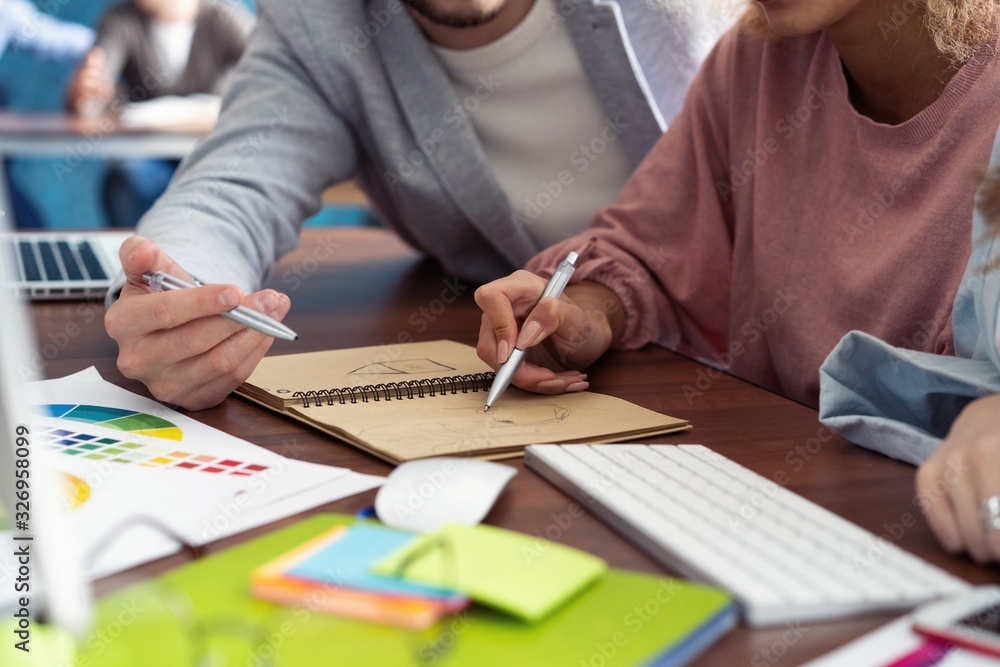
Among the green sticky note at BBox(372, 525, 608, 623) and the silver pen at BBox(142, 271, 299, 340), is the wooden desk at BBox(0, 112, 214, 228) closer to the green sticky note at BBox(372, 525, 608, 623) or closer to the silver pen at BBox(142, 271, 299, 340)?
the silver pen at BBox(142, 271, 299, 340)

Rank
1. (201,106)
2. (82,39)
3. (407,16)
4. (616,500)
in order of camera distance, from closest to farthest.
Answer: (616,500), (407,16), (201,106), (82,39)

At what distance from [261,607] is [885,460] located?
45 cm

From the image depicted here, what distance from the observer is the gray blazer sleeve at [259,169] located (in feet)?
3.42

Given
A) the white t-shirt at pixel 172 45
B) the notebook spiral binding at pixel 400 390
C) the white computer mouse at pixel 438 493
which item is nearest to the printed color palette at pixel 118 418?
the notebook spiral binding at pixel 400 390

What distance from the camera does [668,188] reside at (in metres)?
1.16

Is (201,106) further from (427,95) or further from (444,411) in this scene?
(444,411)

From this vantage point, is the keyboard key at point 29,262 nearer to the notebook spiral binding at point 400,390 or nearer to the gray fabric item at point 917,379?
the notebook spiral binding at point 400,390

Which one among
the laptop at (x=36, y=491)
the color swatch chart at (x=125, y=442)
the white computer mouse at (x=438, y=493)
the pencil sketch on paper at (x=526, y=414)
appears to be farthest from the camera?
the pencil sketch on paper at (x=526, y=414)

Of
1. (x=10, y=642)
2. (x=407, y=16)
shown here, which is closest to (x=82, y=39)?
(x=407, y=16)

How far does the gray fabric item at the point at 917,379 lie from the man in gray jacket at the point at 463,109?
0.66 metres

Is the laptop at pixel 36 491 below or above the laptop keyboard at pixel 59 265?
above

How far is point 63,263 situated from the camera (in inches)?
51.2

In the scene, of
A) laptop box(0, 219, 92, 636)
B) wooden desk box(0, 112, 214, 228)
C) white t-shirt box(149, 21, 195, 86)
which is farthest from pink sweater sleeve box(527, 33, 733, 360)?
white t-shirt box(149, 21, 195, 86)

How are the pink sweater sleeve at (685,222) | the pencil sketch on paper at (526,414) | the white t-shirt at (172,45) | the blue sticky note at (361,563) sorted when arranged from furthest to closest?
the white t-shirt at (172,45), the pink sweater sleeve at (685,222), the pencil sketch on paper at (526,414), the blue sticky note at (361,563)
